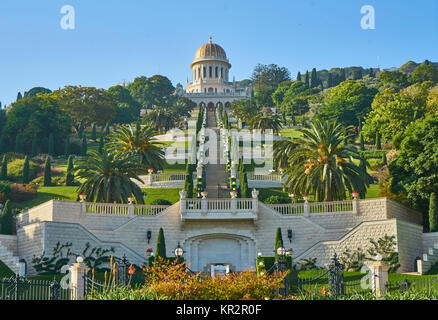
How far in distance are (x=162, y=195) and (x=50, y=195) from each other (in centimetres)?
1020

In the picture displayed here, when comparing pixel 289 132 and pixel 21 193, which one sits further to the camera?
pixel 289 132

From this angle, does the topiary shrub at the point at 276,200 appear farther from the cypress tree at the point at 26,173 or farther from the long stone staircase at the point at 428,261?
the cypress tree at the point at 26,173

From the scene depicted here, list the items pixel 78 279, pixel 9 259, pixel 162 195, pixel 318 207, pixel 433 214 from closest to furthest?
pixel 78 279 < pixel 9 259 < pixel 433 214 < pixel 318 207 < pixel 162 195

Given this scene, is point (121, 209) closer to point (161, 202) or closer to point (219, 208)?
point (161, 202)

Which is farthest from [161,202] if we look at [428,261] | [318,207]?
[428,261]

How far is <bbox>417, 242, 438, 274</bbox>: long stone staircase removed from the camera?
1323 inches

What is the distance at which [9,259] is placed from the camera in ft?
112

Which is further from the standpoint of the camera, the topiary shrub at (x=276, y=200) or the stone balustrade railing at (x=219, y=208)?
the topiary shrub at (x=276, y=200)

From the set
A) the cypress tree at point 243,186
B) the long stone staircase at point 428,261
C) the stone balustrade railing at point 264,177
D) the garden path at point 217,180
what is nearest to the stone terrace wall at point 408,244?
the long stone staircase at point 428,261

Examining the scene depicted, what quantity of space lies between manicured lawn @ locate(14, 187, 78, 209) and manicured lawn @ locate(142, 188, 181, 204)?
5.87 m

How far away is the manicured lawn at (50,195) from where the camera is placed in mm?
50344

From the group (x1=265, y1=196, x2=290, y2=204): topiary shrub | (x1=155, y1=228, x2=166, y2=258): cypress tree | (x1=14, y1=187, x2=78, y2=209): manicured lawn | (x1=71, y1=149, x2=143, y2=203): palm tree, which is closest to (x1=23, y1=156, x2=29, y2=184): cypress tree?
(x1=14, y1=187, x2=78, y2=209): manicured lawn

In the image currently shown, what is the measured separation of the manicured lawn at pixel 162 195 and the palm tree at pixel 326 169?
29.9ft
